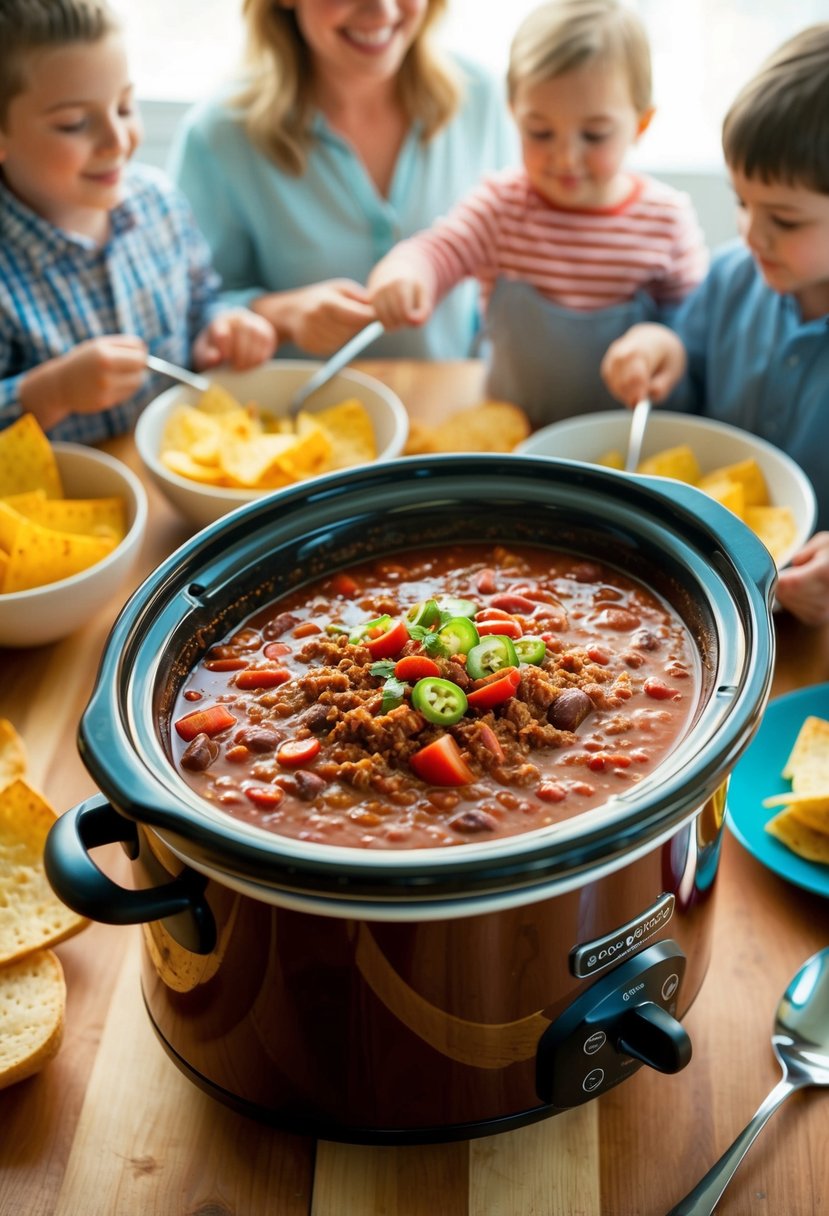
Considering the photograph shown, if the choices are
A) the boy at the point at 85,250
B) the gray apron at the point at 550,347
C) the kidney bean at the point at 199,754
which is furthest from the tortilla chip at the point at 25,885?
the gray apron at the point at 550,347

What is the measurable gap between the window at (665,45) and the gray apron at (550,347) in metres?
2.24

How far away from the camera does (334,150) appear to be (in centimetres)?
325

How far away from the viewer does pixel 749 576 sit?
1.32 m

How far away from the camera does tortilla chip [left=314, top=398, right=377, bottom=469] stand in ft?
7.84

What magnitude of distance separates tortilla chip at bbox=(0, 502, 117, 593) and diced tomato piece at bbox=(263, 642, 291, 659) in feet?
2.08

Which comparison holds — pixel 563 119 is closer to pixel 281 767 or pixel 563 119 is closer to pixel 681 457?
pixel 681 457

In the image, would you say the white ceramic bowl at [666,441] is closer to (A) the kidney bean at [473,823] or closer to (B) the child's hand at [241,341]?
(B) the child's hand at [241,341]

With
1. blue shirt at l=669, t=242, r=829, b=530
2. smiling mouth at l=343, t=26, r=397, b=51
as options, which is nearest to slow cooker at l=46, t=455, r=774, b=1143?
blue shirt at l=669, t=242, r=829, b=530

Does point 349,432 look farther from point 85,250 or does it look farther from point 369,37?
point 369,37

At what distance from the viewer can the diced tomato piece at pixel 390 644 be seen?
4.61 ft

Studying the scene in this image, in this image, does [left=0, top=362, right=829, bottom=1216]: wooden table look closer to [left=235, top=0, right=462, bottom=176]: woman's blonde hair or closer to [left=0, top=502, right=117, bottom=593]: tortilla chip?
[left=0, top=502, right=117, bottom=593]: tortilla chip

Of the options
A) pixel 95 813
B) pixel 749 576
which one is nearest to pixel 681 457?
pixel 749 576

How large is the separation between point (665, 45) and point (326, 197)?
2050mm

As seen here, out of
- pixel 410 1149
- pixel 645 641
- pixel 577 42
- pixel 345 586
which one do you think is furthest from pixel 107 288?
pixel 410 1149
